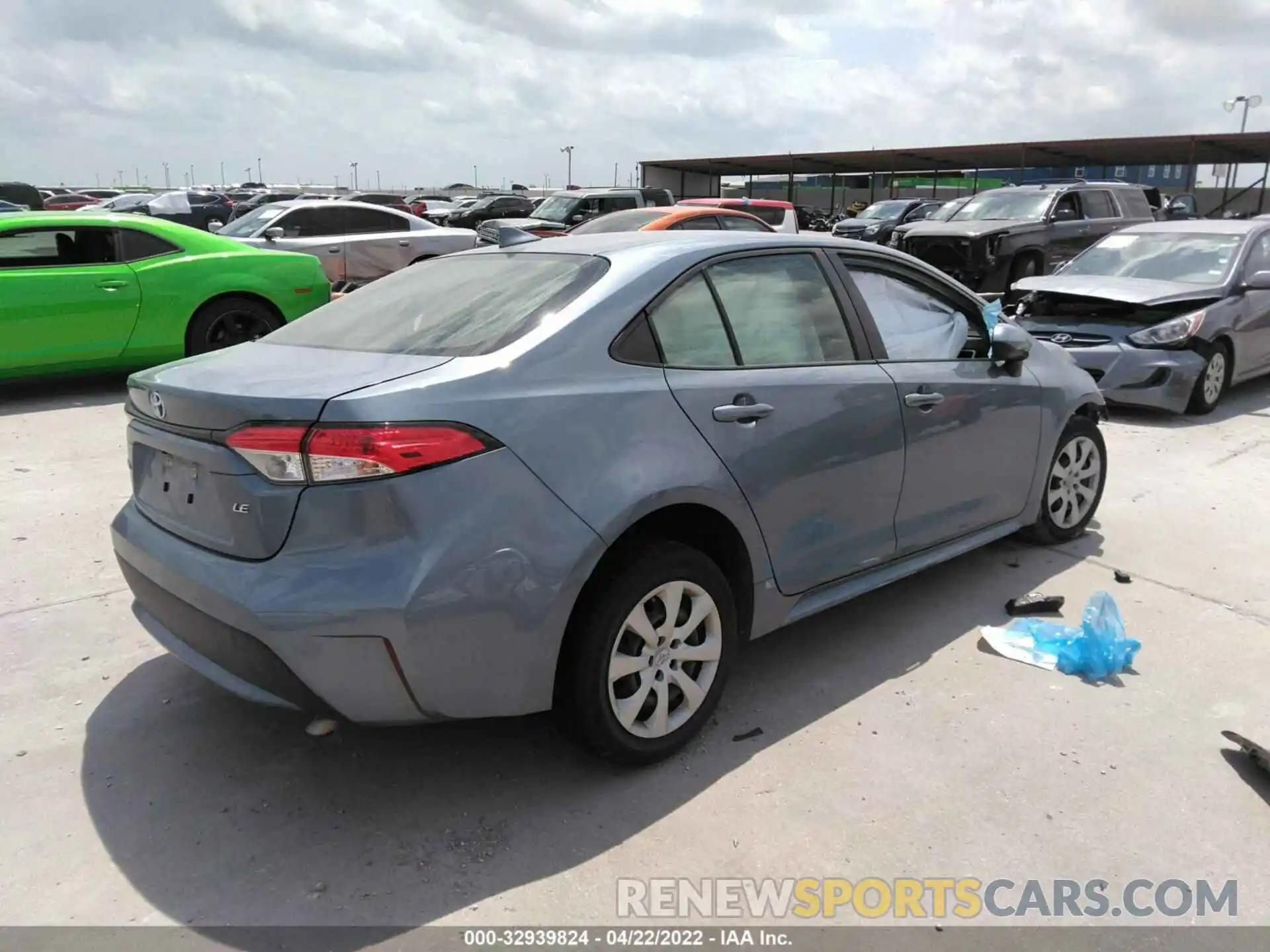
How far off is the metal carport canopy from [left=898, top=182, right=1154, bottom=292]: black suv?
21295 mm

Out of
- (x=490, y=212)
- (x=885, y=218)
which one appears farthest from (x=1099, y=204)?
(x=490, y=212)

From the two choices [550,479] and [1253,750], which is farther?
[1253,750]

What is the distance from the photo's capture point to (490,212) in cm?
2748

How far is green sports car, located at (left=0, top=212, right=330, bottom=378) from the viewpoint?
7.29 metres

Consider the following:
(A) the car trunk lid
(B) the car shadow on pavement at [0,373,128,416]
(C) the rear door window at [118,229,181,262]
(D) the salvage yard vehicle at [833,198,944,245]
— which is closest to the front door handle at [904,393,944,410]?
(A) the car trunk lid

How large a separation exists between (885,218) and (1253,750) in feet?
80.2

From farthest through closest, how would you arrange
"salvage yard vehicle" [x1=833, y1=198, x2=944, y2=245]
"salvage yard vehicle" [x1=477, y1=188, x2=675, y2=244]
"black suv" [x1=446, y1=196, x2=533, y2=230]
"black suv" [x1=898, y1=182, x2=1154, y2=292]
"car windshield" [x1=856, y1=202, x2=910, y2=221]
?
"black suv" [x1=446, y1=196, x2=533, y2=230]
"car windshield" [x1=856, y1=202, x2=910, y2=221]
"salvage yard vehicle" [x1=833, y1=198, x2=944, y2=245]
"salvage yard vehicle" [x1=477, y1=188, x2=675, y2=244]
"black suv" [x1=898, y1=182, x2=1154, y2=292]

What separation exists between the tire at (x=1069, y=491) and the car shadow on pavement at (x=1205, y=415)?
10.8 ft

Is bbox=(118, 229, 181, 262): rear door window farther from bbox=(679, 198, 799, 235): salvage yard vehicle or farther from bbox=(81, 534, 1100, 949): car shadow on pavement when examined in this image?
bbox=(679, 198, 799, 235): salvage yard vehicle

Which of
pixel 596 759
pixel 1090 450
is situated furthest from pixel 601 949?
pixel 1090 450

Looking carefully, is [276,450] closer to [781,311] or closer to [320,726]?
[320,726]

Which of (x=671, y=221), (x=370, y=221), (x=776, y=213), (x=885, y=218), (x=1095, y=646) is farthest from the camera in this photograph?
(x=885, y=218)

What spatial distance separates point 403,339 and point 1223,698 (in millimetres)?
3115

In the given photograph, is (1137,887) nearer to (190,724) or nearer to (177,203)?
(190,724)
